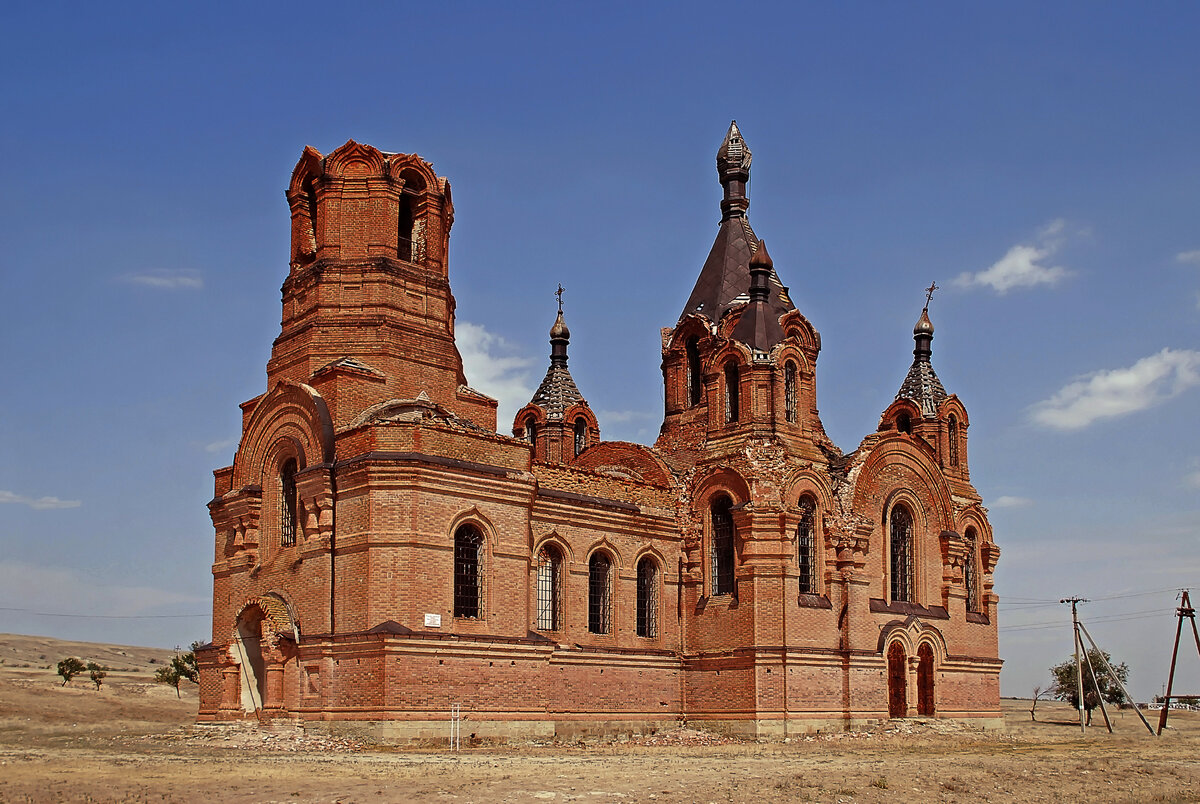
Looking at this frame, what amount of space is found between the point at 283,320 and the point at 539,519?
793cm

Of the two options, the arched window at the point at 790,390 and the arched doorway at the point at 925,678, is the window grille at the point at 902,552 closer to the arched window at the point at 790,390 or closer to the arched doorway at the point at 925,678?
the arched doorway at the point at 925,678

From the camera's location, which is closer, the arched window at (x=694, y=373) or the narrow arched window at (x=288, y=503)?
the narrow arched window at (x=288, y=503)

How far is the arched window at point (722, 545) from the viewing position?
32344 millimetres

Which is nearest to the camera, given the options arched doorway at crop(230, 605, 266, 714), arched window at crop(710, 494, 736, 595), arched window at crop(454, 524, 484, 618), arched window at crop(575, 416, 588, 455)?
arched window at crop(454, 524, 484, 618)

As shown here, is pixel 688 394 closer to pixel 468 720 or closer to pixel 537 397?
pixel 537 397

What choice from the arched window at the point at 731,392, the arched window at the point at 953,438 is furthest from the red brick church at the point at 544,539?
the arched window at the point at 953,438

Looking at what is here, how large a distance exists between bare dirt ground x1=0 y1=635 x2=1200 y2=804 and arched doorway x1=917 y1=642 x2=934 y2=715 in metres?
0.57

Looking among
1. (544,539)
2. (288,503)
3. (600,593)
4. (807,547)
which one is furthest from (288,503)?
(807,547)

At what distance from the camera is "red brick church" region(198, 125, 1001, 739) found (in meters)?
26.1

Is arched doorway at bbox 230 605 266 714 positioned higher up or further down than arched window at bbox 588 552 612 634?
further down

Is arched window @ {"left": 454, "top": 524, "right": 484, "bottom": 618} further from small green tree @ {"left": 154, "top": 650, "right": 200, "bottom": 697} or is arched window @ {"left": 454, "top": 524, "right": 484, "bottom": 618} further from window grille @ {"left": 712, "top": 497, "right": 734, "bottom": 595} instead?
small green tree @ {"left": 154, "top": 650, "right": 200, "bottom": 697}

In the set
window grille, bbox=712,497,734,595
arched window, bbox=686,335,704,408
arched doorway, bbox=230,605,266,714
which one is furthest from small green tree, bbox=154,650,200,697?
window grille, bbox=712,497,734,595

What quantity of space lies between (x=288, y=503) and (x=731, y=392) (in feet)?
39.0

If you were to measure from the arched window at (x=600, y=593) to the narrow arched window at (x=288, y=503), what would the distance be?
7.04m
